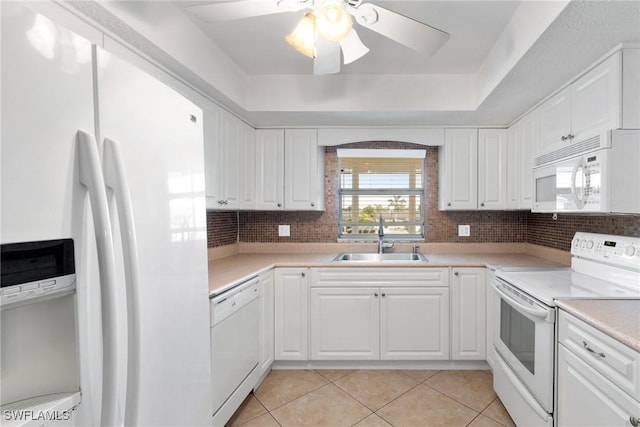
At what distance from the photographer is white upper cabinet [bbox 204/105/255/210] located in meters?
2.04

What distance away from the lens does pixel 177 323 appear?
0.96 metres

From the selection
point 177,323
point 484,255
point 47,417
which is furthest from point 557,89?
point 47,417

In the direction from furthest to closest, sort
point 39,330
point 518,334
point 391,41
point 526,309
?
point 391,41
point 518,334
point 526,309
point 39,330

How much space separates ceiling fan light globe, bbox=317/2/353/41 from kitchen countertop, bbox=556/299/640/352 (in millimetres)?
1520

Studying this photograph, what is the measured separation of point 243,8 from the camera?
46.9 inches

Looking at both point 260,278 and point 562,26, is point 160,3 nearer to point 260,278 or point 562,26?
point 260,278

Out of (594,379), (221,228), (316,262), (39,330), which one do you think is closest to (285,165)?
(221,228)

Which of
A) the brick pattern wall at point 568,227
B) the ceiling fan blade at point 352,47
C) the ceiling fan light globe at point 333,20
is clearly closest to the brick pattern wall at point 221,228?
the ceiling fan blade at point 352,47

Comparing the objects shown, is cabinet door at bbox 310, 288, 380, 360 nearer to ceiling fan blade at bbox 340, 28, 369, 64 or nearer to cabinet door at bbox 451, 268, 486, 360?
cabinet door at bbox 451, 268, 486, 360

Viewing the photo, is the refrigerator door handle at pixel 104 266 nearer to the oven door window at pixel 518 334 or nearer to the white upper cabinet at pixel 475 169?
the oven door window at pixel 518 334

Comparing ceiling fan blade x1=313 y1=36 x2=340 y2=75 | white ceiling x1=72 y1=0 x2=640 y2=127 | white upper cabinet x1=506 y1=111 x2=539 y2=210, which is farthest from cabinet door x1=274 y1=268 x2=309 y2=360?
white upper cabinet x1=506 y1=111 x2=539 y2=210

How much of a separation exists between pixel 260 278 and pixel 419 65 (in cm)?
199

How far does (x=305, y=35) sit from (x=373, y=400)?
2264 mm

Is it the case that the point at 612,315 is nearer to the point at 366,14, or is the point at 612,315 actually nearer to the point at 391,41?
the point at 366,14
